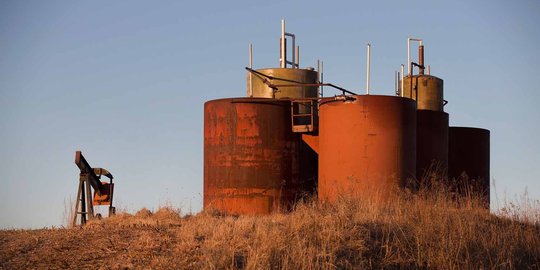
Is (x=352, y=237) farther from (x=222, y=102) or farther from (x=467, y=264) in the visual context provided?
(x=222, y=102)

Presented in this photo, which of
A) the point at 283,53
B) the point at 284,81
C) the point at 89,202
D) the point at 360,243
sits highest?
the point at 283,53

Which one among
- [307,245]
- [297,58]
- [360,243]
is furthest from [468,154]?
[307,245]

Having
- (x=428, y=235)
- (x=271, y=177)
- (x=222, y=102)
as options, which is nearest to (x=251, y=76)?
(x=222, y=102)

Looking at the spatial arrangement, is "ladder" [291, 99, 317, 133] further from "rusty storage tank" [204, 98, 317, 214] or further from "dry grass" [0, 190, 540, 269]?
"dry grass" [0, 190, 540, 269]

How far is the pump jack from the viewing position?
20.6 m

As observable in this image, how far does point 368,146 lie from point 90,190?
788cm

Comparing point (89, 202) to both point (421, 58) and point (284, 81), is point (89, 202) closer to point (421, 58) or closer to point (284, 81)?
point (284, 81)

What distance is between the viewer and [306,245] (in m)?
10.8

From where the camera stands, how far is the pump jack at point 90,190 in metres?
20.6

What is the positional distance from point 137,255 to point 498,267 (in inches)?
213

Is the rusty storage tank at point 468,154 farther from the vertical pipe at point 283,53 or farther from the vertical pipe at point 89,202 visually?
the vertical pipe at point 89,202

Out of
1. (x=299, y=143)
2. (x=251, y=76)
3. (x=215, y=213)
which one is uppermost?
(x=251, y=76)

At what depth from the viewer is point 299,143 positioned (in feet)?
72.5

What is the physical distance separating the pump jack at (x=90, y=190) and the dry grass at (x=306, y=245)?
655cm
